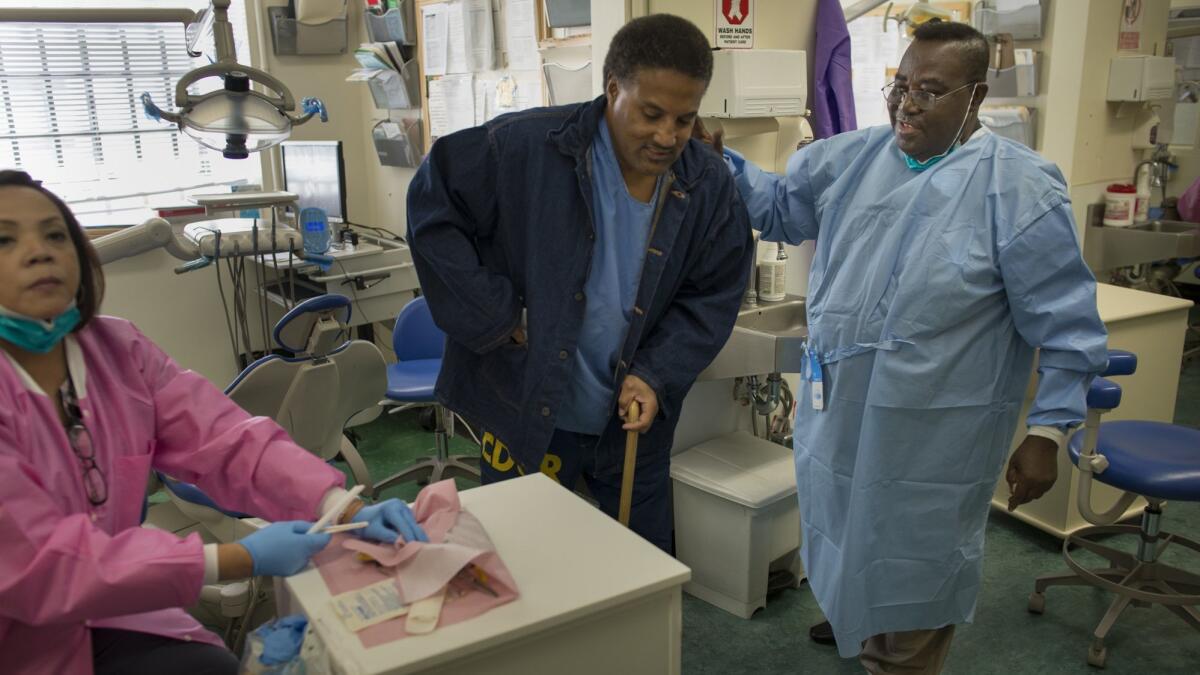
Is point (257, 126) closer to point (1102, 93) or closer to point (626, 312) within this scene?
point (626, 312)

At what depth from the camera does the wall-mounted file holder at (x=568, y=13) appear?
2961 millimetres

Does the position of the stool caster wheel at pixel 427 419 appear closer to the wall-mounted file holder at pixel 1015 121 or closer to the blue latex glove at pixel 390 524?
the wall-mounted file holder at pixel 1015 121

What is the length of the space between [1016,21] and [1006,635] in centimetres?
203

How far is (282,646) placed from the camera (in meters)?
1.19

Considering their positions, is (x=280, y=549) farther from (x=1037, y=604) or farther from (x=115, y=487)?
→ (x=1037, y=604)

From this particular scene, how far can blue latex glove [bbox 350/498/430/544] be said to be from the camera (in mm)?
1314

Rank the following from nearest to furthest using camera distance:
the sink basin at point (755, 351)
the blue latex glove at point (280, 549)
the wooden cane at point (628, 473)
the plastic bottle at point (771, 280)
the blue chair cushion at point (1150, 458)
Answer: the blue latex glove at point (280, 549) < the wooden cane at point (628, 473) < the blue chair cushion at point (1150, 458) < the sink basin at point (755, 351) < the plastic bottle at point (771, 280)

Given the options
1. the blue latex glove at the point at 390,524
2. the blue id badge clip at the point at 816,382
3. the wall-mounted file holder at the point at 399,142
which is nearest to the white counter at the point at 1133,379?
→ the blue id badge clip at the point at 816,382

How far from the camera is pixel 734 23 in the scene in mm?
2564

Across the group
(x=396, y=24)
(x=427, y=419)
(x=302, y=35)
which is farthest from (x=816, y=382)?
(x=302, y=35)

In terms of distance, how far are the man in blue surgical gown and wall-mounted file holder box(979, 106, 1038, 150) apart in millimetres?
1622

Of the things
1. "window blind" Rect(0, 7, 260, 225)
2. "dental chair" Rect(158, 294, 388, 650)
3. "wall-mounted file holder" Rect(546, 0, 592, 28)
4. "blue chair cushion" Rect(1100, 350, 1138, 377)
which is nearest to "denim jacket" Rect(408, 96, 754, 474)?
"dental chair" Rect(158, 294, 388, 650)

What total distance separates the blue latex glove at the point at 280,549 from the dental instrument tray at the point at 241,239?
6.48 ft

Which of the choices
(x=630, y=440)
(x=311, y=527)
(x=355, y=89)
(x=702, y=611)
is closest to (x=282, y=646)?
(x=311, y=527)
